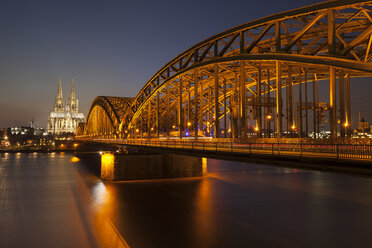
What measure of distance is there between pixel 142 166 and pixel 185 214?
1981 centimetres

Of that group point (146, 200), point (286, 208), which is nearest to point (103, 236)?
point (146, 200)

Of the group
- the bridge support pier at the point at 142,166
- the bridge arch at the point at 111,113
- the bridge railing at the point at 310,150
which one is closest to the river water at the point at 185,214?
the bridge support pier at the point at 142,166

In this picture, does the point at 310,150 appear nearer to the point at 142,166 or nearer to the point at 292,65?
the point at 292,65

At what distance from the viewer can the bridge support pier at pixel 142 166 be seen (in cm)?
4841

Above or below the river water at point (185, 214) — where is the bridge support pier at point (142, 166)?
above

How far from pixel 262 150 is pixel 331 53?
8.24 meters

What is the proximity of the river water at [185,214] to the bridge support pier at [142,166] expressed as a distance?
66.6 inches

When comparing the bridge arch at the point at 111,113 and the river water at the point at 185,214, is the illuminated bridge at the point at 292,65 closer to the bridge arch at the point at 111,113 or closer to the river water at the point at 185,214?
the river water at the point at 185,214

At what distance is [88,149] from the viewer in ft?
365

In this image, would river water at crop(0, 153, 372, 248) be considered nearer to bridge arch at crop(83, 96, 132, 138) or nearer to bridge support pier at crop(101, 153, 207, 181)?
bridge support pier at crop(101, 153, 207, 181)

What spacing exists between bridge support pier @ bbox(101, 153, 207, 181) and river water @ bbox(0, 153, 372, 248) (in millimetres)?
1693

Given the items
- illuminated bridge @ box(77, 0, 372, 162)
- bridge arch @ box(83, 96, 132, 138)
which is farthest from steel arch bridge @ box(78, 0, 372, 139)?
bridge arch @ box(83, 96, 132, 138)

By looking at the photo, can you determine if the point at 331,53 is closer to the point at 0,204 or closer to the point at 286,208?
the point at 286,208

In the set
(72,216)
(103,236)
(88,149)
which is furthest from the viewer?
(88,149)
